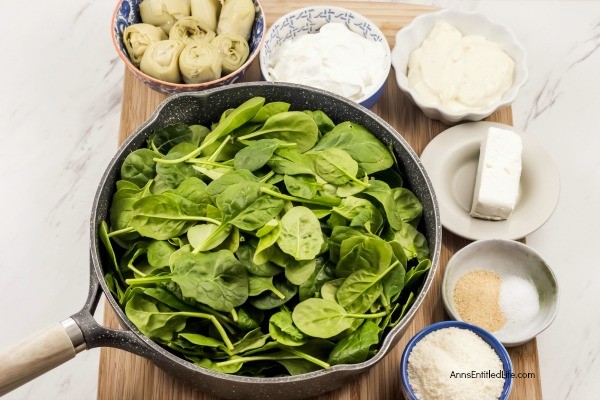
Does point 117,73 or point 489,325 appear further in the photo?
point 117,73

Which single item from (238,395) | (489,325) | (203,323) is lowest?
(489,325)

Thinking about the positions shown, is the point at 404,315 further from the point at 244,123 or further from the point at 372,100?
the point at 372,100

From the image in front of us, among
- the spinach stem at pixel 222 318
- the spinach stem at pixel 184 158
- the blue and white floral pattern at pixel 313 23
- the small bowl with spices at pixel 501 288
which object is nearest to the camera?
the spinach stem at pixel 222 318

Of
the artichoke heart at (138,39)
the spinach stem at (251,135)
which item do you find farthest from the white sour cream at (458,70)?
the artichoke heart at (138,39)

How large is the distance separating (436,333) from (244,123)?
47 centimetres

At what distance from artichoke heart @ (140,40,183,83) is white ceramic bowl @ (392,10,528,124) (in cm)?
44

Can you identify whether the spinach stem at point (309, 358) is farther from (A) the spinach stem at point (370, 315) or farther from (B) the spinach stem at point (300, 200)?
(B) the spinach stem at point (300, 200)

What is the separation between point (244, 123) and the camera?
49.4 inches

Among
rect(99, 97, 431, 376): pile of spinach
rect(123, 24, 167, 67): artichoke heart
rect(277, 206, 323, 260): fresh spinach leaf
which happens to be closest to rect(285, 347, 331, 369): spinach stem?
rect(99, 97, 431, 376): pile of spinach

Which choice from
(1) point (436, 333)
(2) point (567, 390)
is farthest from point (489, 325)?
(2) point (567, 390)

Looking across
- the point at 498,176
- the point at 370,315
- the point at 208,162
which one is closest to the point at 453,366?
the point at 370,315

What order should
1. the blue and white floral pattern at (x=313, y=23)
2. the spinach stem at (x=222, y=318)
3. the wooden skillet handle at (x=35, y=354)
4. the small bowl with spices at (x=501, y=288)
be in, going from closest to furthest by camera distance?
the wooden skillet handle at (x=35, y=354) < the spinach stem at (x=222, y=318) < the small bowl with spices at (x=501, y=288) < the blue and white floral pattern at (x=313, y=23)

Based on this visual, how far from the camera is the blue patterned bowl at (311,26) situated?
1.52 meters

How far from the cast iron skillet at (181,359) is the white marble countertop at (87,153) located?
1.60 ft
